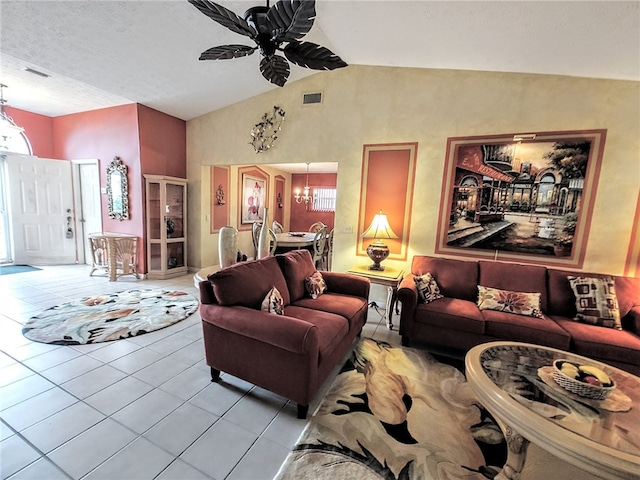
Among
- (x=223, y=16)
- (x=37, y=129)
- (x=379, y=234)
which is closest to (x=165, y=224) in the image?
(x=37, y=129)

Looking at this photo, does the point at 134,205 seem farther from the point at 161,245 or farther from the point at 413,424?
the point at 413,424

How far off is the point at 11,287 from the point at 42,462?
13.8ft

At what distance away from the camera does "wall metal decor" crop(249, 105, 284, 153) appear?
4320mm

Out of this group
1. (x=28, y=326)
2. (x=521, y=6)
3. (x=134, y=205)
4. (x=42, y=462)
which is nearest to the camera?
(x=42, y=462)

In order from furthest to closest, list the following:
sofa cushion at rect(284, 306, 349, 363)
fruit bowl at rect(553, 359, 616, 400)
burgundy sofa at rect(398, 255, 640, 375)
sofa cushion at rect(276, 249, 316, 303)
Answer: sofa cushion at rect(276, 249, 316, 303), burgundy sofa at rect(398, 255, 640, 375), sofa cushion at rect(284, 306, 349, 363), fruit bowl at rect(553, 359, 616, 400)

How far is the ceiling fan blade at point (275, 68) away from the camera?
183cm

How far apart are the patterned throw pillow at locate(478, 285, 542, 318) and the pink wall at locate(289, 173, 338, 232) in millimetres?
5954

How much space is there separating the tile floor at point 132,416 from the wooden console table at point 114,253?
2025 mm

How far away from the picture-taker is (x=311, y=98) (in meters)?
4.04

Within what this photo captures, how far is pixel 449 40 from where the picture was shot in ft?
8.59

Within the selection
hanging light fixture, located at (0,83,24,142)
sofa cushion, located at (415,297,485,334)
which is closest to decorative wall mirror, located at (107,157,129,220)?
hanging light fixture, located at (0,83,24,142)

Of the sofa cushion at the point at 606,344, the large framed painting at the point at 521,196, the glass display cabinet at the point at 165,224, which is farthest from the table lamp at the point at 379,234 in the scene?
the glass display cabinet at the point at 165,224

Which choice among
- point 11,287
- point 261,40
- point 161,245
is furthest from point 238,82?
point 11,287

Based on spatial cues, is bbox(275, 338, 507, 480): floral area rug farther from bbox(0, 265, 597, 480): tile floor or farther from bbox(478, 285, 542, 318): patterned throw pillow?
bbox(478, 285, 542, 318): patterned throw pillow
